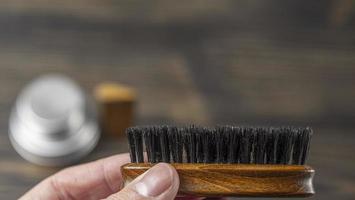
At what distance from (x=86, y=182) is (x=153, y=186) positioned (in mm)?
169

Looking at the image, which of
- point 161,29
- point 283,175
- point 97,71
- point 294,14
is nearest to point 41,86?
point 97,71

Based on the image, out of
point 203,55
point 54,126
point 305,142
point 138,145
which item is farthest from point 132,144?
point 203,55

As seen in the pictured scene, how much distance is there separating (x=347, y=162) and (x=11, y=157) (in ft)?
1.50

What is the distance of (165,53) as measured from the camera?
944 millimetres

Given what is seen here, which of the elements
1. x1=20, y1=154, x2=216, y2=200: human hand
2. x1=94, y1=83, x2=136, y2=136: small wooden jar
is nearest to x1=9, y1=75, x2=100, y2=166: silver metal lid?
x1=94, y1=83, x2=136, y2=136: small wooden jar

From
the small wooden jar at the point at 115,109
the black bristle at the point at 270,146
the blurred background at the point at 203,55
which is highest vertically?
the blurred background at the point at 203,55

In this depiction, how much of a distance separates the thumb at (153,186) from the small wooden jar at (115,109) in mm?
403

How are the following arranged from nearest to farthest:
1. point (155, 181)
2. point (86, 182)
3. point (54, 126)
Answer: point (155, 181)
point (86, 182)
point (54, 126)

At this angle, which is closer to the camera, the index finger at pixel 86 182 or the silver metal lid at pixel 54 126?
the index finger at pixel 86 182

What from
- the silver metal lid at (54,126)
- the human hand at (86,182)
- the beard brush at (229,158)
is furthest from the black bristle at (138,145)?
the silver metal lid at (54,126)

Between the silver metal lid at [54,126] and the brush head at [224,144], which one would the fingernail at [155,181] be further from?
the silver metal lid at [54,126]

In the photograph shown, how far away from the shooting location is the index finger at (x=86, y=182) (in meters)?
0.59

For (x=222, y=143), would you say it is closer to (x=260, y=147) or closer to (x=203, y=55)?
(x=260, y=147)

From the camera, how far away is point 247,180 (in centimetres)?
45
